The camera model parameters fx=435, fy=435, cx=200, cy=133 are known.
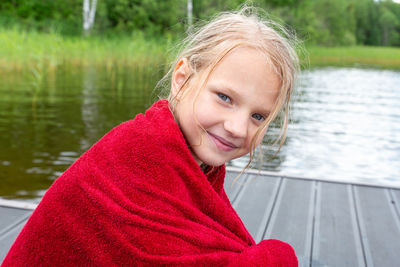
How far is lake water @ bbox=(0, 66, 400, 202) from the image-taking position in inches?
172

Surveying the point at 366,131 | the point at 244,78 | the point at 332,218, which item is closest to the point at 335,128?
the point at 366,131

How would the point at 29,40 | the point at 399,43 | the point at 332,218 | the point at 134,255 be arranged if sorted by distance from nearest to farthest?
the point at 134,255
the point at 332,218
the point at 29,40
the point at 399,43

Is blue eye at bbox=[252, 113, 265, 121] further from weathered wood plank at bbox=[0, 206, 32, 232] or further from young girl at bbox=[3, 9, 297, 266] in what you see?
weathered wood plank at bbox=[0, 206, 32, 232]

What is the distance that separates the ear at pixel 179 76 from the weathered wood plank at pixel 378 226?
1.40 metres

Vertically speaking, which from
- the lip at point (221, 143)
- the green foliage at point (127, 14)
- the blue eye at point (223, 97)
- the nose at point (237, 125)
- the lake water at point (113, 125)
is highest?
the blue eye at point (223, 97)

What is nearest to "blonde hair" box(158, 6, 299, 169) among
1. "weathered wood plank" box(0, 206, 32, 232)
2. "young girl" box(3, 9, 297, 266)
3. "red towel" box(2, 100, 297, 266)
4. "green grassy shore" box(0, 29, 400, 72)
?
"young girl" box(3, 9, 297, 266)

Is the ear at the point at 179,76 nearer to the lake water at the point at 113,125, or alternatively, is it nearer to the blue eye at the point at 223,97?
the blue eye at the point at 223,97

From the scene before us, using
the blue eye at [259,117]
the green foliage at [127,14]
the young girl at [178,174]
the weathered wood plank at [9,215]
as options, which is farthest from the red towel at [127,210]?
the green foliage at [127,14]

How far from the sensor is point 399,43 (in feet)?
210

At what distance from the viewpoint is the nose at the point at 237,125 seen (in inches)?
46.8

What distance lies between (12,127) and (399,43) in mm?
67932

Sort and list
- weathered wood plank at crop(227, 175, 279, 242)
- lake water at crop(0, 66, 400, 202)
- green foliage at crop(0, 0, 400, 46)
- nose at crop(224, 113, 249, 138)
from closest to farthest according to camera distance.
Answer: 1. nose at crop(224, 113, 249, 138)
2. weathered wood plank at crop(227, 175, 279, 242)
3. lake water at crop(0, 66, 400, 202)
4. green foliage at crop(0, 0, 400, 46)

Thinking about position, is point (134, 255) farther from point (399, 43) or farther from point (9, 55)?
point (399, 43)

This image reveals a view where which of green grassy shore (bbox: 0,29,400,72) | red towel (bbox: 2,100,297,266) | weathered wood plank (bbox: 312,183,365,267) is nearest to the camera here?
red towel (bbox: 2,100,297,266)
